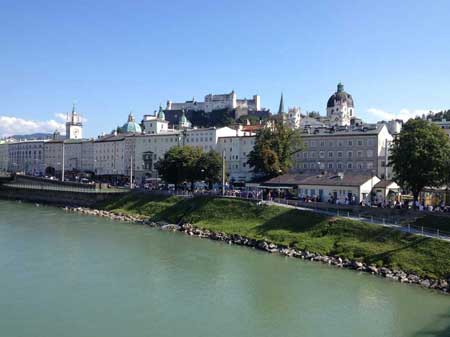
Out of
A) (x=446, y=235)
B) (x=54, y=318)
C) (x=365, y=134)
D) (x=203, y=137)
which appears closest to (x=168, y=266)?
(x=54, y=318)

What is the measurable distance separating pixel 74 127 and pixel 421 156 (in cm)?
13300

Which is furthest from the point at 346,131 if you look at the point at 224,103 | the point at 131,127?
the point at 224,103

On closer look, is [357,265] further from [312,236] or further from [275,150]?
[275,150]

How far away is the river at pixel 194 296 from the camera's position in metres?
25.2

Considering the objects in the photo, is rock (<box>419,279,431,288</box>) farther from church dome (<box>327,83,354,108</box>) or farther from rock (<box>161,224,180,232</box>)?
church dome (<box>327,83,354,108</box>)

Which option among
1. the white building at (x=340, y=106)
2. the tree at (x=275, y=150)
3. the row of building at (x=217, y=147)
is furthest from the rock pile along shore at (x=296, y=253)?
the white building at (x=340, y=106)

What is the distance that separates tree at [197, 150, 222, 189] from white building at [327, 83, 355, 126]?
67093 mm

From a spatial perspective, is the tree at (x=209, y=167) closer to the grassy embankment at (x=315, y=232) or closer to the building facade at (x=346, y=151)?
the grassy embankment at (x=315, y=232)

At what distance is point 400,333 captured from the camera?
25.0 metres

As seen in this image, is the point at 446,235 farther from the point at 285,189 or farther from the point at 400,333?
the point at 285,189

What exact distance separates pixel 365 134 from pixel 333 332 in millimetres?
54716

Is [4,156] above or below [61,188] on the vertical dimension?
above

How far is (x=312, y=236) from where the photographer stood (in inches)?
1750

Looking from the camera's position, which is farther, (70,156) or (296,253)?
(70,156)
